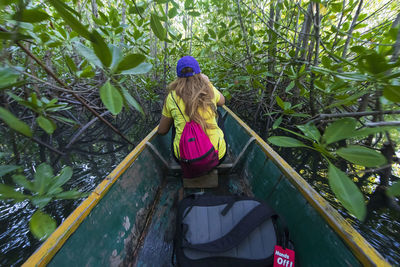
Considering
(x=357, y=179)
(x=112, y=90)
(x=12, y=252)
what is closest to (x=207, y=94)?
(x=112, y=90)

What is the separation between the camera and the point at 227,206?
92 cm

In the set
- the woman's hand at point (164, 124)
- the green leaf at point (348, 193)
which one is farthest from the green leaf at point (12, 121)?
the woman's hand at point (164, 124)

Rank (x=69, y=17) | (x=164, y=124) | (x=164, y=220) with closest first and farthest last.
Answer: (x=69, y=17)
(x=164, y=220)
(x=164, y=124)

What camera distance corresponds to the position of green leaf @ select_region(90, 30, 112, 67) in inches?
9.7

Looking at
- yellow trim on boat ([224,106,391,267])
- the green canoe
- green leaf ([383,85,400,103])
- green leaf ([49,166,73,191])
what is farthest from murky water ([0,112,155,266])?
green leaf ([383,85,400,103])

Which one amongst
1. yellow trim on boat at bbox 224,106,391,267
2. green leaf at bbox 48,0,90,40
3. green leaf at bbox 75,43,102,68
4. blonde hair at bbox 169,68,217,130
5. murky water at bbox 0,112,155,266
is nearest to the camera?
green leaf at bbox 48,0,90,40

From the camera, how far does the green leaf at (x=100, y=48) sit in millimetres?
246

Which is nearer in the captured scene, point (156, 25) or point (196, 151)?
point (156, 25)

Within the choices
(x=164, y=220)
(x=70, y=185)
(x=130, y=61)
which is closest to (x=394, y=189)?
(x=130, y=61)

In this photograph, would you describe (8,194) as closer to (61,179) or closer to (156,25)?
(61,179)

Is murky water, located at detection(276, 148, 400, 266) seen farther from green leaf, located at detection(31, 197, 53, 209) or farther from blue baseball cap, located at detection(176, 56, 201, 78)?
green leaf, located at detection(31, 197, 53, 209)

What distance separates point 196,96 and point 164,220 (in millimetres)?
→ 899

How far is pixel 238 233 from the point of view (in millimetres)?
808

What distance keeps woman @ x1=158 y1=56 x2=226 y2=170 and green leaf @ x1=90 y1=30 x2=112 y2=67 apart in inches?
39.3
